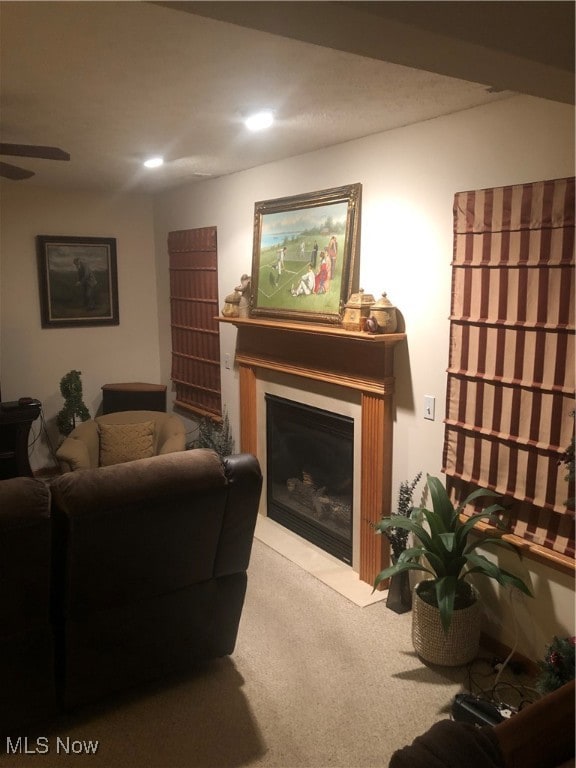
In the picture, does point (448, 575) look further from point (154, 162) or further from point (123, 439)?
point (154, 162)

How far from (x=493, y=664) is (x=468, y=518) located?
675 millimetres

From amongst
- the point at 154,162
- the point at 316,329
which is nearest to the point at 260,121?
the point at 316,329

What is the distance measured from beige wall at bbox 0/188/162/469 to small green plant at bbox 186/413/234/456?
126 centimetres

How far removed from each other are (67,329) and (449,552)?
13.3ft

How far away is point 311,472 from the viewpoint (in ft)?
14.0

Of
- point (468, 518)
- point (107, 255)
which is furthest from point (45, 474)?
point (468, 518)

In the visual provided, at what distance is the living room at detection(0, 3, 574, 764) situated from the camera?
2.68 metres

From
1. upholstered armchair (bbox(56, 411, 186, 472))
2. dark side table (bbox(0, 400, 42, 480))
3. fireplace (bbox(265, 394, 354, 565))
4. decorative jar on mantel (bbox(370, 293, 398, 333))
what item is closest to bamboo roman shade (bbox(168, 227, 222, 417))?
upholstered armchair (bbox(56, 411, 186, 472))

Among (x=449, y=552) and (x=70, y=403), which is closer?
(x=449, y=552)

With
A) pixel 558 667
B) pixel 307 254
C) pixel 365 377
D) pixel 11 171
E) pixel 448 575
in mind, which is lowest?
pixel 558 667

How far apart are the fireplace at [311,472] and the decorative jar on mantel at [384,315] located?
2.31ft

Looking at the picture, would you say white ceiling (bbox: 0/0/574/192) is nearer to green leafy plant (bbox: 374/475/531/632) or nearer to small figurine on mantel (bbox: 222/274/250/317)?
small figurine on mantel (bbox: 222/274/250/317)

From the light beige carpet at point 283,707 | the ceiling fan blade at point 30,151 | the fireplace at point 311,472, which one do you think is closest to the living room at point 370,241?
the fireplace at point 311,472

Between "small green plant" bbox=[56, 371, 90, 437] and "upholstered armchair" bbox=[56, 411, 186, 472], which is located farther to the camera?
"small green plant" bbox=[56, 371, 90, 437]
